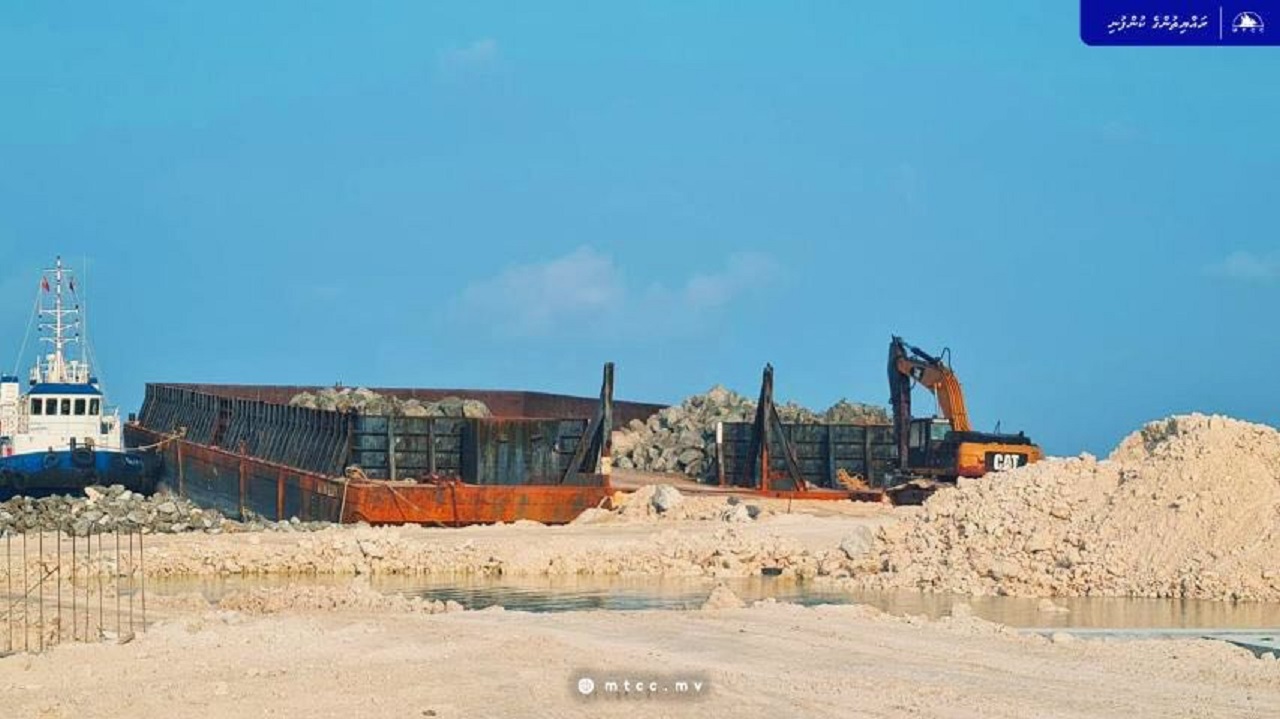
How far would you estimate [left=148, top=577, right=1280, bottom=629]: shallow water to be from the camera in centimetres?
1977

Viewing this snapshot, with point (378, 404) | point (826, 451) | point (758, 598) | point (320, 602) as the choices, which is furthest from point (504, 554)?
point (378, 404)

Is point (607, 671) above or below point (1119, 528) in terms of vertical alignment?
below

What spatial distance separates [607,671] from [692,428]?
29.3 meters

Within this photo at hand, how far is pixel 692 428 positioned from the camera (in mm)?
42094

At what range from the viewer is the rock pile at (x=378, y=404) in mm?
42531

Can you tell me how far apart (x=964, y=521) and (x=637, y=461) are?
59.9 feet

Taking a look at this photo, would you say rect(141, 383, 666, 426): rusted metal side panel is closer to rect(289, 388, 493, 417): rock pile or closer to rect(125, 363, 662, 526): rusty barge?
rect(289, 388, 493, 417): rock pile

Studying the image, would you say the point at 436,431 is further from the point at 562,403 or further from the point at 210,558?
the point at 562,403

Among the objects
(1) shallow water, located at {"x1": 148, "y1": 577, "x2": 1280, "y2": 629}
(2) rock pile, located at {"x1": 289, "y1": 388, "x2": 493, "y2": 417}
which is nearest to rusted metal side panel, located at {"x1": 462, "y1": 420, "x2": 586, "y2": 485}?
(1) shallow water, located at {"x1": 148, "y1": 577, "x2": 1280, "y2": 629}

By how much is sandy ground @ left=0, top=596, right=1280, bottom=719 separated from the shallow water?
3583mm

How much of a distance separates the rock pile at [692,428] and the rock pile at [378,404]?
3607 mm

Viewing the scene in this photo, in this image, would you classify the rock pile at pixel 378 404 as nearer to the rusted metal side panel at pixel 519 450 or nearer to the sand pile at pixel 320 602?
the rusted metal side panel at pixel 519 450

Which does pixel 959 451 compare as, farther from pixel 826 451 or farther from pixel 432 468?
pixel 432 468

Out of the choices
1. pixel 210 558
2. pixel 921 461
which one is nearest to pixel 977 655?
pixel 210 558
